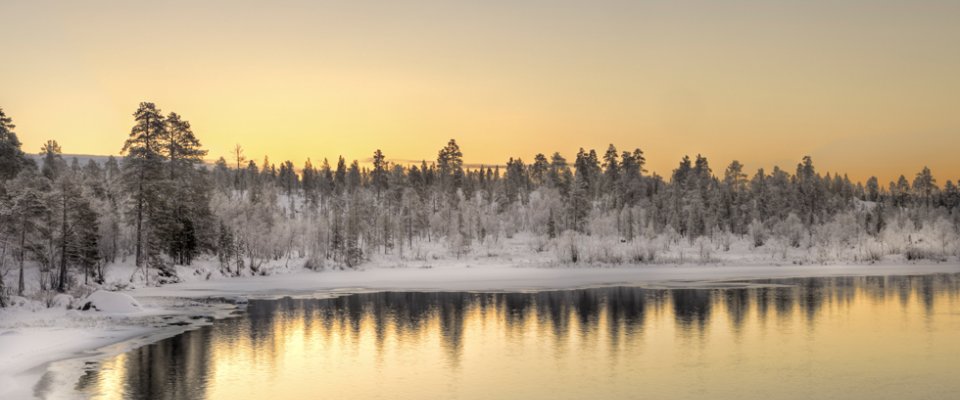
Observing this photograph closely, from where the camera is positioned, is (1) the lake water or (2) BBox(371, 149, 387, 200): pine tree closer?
(1) the lake water

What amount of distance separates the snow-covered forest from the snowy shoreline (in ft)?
→ 18.4

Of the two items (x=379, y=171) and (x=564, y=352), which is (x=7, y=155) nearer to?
(x=564, y=352)

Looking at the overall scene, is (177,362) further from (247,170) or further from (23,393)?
(247,170)

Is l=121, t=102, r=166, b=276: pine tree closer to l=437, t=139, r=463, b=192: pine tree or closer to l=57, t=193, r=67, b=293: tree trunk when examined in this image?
l=57, t=193, r=67, b=293: tree trunk

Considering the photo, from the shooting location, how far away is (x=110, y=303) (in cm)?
3612

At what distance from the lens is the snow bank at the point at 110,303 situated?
1398 inches

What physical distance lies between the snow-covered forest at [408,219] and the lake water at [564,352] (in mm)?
19212

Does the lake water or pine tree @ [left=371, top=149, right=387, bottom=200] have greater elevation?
pine tree @ [left=371, top=149, right=387, bottom=200]

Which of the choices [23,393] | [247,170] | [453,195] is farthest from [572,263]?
[247,170]

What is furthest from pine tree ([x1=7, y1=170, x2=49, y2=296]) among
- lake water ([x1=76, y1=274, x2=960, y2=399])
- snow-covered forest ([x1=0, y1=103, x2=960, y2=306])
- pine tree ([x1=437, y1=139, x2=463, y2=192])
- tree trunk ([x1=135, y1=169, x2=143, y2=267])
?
pine tree ([x1=437, y1=139, x2=463, y2=192])

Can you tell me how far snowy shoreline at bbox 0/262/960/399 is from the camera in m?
23.9

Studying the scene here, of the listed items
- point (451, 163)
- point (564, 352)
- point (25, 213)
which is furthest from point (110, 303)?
point (451, 163)

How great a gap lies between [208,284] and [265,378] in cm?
3798

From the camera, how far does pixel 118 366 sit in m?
23.1
